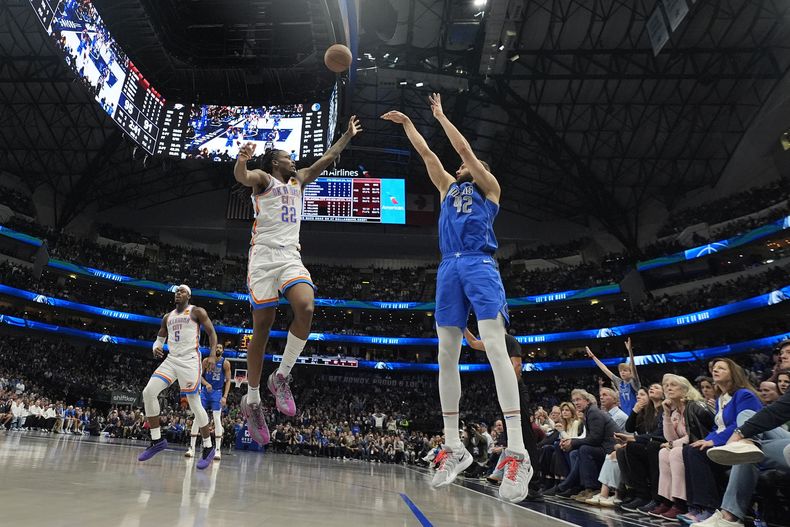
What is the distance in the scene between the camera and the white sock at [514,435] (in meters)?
3.25

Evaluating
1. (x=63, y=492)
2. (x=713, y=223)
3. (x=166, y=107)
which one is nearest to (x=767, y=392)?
(x=63, y=492)

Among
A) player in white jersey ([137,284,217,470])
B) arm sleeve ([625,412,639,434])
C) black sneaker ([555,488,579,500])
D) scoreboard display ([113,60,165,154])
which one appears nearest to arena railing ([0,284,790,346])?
scoreboard display ([113,60,165,154])

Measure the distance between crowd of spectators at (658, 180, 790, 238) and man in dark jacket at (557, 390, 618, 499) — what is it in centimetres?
2203

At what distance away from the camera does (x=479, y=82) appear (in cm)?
2067

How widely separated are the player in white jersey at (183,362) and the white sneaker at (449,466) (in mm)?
3459

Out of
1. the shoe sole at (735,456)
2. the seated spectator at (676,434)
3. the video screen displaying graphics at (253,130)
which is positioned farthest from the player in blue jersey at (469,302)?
the video screen displaying graphics at (253,130)

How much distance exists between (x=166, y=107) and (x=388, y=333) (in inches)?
785

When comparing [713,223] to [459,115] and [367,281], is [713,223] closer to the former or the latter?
[459,115]

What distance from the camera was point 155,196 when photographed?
111ft

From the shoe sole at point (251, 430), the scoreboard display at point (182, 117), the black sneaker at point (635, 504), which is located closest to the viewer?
the shoe sole at point (251, 430)

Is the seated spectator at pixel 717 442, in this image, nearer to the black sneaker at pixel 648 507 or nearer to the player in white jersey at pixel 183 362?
the black sneaker at pixel 648 507

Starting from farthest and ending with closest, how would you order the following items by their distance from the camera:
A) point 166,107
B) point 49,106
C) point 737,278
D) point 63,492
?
1. point 49,106
2. point 737,278
3. point 166,107
4. point 63,492

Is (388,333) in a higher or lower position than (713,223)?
lower

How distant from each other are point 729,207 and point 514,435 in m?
27.0
